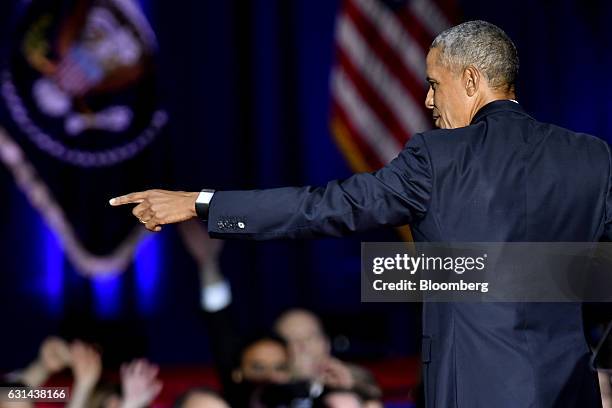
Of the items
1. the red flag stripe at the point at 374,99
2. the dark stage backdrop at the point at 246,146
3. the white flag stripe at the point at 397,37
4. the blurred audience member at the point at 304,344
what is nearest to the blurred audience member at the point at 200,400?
the blurred audience member at the point at 304,344

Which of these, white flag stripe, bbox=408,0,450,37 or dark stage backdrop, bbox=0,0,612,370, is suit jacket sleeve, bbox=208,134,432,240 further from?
white flag stripe, bbox=408,0,450,37

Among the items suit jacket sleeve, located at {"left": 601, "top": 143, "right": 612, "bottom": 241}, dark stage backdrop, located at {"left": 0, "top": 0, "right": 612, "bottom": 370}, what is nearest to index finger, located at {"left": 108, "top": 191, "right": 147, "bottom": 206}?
suit jacket sleeve, located at {"left": 601, "top": 143, "right": 612, "bottom": 241}

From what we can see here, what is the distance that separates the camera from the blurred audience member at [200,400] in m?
3.10

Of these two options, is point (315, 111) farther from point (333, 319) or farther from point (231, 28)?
point (333, 319)

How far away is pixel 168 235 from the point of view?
20.6 feet

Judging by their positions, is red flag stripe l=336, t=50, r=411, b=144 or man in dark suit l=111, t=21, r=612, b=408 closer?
man in dark suit l=111, t=21, r=612, b=408

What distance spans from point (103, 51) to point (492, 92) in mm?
4646

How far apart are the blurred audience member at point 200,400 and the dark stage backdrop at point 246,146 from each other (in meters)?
2.97

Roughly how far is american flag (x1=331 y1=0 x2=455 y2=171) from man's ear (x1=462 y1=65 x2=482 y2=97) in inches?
172

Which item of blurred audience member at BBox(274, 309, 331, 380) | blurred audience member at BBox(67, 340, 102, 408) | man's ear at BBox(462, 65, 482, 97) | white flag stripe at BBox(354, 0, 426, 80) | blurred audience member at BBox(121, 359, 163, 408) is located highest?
white flag stripe at BBox(354, 0, 426, 80)

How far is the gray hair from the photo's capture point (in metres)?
1.83

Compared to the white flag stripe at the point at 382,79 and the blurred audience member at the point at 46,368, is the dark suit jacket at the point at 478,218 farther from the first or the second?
the white flag stripe at the point at 382,79

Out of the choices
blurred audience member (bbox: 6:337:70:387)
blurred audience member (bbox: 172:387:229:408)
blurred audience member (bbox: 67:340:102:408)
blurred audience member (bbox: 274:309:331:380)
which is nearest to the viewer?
blurred audience member (bbox: 172:387:229:408)

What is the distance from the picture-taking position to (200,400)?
311 cm
